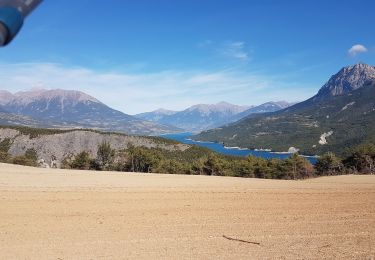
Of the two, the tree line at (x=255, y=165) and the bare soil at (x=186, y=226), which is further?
the tree line at (x=255, y=165)

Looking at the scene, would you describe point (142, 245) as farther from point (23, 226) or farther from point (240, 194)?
point (240, 194)

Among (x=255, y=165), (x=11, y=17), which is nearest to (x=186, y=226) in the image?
(x=11, y=17)

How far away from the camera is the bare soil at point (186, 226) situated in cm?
1471

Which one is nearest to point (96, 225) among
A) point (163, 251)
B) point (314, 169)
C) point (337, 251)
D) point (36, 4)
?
point (163, 251)

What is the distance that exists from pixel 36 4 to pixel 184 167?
348 feet

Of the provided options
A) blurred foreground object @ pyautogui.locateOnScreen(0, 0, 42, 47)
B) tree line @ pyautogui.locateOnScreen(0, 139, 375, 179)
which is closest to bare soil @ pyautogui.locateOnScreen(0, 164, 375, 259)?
blurred foreground object @ pyautogui.locateOnScreen(0, 0, 42, 47)

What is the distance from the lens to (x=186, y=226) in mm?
20188

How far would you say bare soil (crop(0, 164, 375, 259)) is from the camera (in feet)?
48.3

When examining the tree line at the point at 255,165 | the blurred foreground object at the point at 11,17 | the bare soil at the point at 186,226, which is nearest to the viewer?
the blurred foreground object at the point at 11,17

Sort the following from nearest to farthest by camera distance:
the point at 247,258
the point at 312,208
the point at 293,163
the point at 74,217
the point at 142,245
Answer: the point at 247,258 → the point at 142,245 → the point at 74,217 → the point at 312,208 → the point at 293,163

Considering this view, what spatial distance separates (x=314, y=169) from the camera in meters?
108

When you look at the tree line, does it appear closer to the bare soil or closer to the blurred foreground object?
the bare soil

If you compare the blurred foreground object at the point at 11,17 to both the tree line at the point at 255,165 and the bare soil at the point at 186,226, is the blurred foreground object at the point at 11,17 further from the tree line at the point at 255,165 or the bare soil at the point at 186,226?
the tree line at the point at 255,165

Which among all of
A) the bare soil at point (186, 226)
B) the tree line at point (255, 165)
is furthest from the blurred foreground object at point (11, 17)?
the tree line at point (255, 165)
